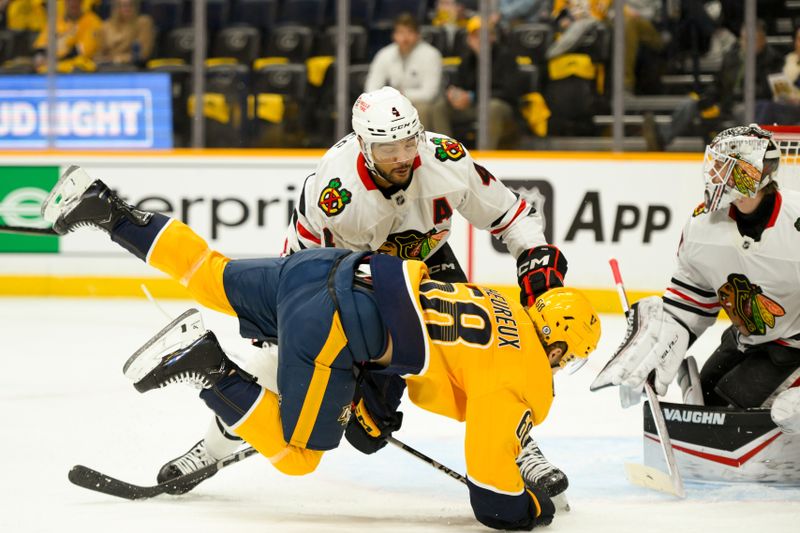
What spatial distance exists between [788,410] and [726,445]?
239 millimetres

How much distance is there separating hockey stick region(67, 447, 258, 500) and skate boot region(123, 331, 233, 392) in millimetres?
430

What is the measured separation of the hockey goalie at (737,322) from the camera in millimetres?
3473

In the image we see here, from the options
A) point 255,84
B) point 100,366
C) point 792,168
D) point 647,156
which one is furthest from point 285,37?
point 792,168

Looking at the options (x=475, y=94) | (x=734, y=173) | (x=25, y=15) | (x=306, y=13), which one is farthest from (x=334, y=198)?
(x=25, y=15)

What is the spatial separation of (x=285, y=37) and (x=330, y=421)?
16.8 feet

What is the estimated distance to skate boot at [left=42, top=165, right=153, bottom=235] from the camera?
126 inches

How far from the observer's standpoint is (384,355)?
9.82 feet

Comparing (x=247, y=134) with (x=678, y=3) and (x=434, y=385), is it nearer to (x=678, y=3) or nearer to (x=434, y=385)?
(x=678, y=3)

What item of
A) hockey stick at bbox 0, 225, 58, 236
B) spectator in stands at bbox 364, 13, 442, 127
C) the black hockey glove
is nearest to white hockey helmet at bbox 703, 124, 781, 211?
the black hockey glove

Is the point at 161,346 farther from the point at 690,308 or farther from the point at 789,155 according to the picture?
the point at 789,155

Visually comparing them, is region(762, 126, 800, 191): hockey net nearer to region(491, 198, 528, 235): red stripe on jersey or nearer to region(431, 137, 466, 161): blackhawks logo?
region(491, 198, 528, 235): red stripe on jersey

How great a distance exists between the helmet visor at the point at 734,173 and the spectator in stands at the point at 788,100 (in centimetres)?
350

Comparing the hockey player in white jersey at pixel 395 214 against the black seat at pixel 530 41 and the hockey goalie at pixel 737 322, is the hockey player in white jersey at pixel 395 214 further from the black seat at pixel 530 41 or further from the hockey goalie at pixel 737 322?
the black seat at pixel 530 41

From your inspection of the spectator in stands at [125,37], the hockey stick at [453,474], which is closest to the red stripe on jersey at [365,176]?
the hockey stick at [453,474]
